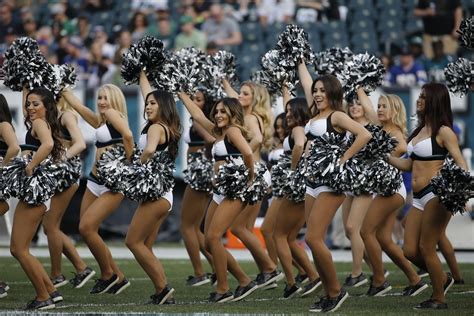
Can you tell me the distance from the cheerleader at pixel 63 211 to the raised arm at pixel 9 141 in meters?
0.60

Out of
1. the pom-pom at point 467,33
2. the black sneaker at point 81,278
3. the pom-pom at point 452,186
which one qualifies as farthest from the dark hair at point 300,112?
the black sneaker at point 81,278

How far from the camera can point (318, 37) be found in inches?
631

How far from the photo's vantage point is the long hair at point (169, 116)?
7375 millimetres

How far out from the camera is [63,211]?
8438mm

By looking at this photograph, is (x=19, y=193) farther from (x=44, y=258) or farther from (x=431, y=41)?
(x=431, y=41)

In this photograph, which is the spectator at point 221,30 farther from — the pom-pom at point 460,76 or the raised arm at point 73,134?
the pom-pom at point 460,76

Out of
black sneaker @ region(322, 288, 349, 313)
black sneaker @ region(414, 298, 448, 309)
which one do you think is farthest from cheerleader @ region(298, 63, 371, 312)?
black sneaker @ region(414, 298, 448, 309)

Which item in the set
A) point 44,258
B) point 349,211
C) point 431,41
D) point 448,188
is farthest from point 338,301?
point 431,41

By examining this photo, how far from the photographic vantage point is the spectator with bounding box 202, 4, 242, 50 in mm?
16109

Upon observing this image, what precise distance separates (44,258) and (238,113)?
4.62m

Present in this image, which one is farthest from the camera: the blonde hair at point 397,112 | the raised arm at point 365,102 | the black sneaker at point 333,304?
the blonde hair at point 397,112

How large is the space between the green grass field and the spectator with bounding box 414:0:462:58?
Answer: 6.30m

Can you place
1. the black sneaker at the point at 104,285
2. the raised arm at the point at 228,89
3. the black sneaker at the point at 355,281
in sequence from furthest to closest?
the raised arm at the point at 228,89 < the black sneaker at the point at 355,281 < the black sneaker at the point at 104,285

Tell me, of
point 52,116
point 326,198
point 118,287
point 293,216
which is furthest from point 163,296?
point 293,216
